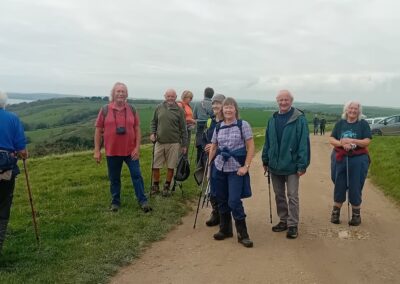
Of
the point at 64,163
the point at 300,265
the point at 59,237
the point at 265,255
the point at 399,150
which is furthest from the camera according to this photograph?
the point at 64,163

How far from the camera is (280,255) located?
21.2 feet

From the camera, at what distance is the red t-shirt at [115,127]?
8.23 m

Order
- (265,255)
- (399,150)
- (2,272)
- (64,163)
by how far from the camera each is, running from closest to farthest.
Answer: (2,272) < (265,255) < (399,150) < (64,163)

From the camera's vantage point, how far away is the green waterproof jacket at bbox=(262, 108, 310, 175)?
279 inches

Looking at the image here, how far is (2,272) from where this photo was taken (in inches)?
222

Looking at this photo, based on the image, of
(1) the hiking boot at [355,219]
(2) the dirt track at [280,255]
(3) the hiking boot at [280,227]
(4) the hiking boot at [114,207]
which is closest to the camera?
(2) the dirt track at [280,255]

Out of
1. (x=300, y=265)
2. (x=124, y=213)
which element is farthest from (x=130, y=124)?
(x=300, y=265)

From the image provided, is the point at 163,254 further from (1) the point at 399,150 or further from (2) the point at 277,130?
(1) the point at 399,150

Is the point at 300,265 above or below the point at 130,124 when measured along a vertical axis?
below

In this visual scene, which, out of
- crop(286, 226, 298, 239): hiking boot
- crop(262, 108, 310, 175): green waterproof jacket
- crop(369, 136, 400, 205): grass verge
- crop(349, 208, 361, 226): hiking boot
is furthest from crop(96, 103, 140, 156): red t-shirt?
crop(369, 136, 400, 205): grass verge

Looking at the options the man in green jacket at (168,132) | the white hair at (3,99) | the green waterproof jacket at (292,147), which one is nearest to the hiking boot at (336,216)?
the green waterproof jacket at (292,147)

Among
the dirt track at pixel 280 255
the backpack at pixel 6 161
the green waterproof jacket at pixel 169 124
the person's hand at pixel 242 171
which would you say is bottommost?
the dirt track at pixel 280 255

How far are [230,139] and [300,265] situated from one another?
6.74 ft

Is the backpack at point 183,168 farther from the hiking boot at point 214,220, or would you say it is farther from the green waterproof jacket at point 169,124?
the hiking boot at point 214,220
